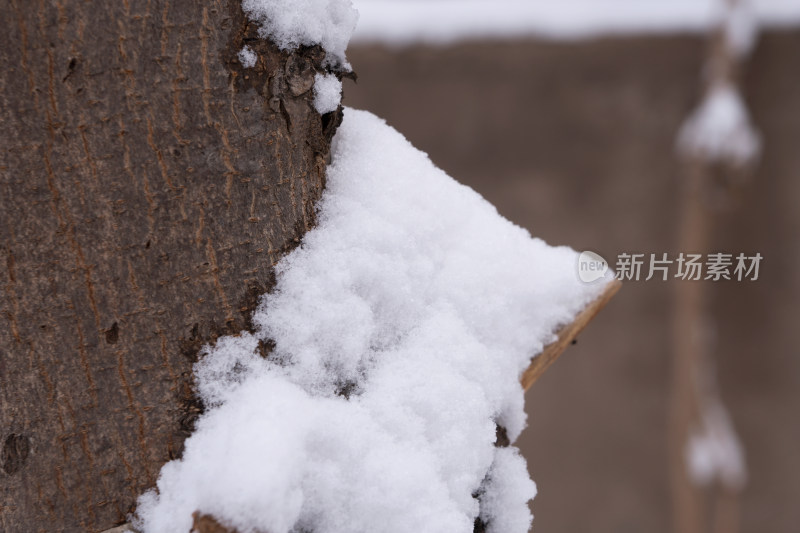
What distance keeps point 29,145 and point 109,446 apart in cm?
19

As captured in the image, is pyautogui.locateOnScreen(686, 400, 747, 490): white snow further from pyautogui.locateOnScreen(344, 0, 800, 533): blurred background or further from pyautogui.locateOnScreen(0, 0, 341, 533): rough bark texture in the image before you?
pyautogui.locateOnScreen(0, 0, 341, 533): rough bark texture

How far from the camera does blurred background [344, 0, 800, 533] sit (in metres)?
1.78

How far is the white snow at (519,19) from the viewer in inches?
69.6

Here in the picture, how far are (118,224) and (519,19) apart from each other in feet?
5.35

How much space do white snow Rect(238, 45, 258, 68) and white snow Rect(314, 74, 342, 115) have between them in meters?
0.05

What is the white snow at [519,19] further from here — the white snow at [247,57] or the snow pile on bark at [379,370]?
the white snow at [247,57]

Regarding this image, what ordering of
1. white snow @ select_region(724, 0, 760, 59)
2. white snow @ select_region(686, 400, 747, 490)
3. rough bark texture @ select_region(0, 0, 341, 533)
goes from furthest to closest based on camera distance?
white snow @ select_region(686, 400, 747, 490) < white snow @ select_region(724, 0, 760, 59) < rough bark texture @ select_region(0, 0, 341, 533)

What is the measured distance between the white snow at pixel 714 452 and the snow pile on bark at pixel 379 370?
148 cm

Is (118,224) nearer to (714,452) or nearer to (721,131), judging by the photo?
(721,131)

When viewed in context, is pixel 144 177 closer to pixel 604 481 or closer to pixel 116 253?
pixel 116 253

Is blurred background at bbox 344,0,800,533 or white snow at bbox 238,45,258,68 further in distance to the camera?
blurred background at bbox 344,0,800,533

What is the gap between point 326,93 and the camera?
17.3 inches

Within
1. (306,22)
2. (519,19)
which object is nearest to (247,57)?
(306,22)

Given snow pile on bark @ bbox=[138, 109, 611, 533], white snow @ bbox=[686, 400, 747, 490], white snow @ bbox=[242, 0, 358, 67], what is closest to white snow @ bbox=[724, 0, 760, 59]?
white snow @ bbox=[686, 400, 747, 490]
